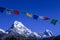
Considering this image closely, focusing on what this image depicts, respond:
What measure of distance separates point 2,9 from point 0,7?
1.13 feet

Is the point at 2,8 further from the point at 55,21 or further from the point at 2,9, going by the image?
the point at 55,21

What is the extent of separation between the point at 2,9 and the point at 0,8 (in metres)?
0.25

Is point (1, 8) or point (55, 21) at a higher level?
point (1, 8)

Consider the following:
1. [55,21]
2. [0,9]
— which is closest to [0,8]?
[0,9]

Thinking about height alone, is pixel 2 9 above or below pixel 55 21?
above

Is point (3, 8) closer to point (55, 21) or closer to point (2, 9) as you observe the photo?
point (2, 9)

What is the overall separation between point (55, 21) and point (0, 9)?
19.6 ft

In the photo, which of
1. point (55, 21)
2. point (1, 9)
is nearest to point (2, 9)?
point (1, 9)

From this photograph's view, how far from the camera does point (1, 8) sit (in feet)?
73.6

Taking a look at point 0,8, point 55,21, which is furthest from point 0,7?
point 55,21

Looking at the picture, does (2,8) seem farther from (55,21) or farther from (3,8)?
(55,21)

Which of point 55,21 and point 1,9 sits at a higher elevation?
point 1,9

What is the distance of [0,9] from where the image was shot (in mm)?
22391

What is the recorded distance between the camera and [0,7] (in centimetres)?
2228
